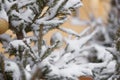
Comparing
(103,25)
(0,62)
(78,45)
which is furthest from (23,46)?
(103,25)

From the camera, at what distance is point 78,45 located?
2506mm

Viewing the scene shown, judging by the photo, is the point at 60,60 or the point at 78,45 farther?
the point at 78,45

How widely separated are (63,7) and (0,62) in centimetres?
50

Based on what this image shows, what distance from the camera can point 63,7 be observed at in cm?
218

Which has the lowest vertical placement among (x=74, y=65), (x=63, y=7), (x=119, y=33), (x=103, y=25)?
(x=74, y=65)

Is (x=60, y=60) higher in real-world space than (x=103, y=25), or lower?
lower

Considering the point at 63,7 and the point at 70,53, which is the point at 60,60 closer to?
the point at 70,53

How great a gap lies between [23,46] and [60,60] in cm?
27

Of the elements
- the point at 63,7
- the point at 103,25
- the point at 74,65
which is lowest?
the point at 74,65

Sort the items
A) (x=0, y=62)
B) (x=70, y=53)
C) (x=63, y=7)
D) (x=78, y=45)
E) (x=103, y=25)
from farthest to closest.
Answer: (x=103, y=25), (x=78, y=45), (x=70, y=53), (x=63, y=7), (x=0, y=62)

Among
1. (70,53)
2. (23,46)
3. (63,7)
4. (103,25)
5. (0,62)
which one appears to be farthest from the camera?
(103,25)

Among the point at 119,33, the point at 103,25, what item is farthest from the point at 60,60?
the point at 103,25

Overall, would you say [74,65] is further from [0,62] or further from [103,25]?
[103,25]

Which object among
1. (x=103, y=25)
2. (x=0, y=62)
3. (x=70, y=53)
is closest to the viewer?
(x=0, y=62)
